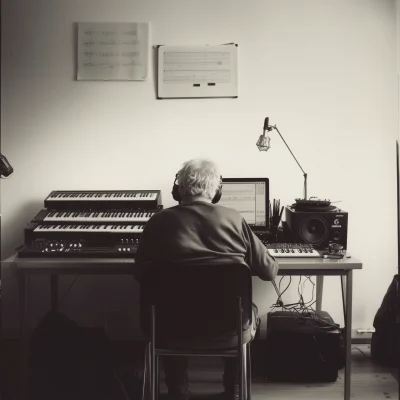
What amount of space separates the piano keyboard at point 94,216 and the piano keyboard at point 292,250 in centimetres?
71

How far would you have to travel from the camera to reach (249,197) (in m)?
3.22

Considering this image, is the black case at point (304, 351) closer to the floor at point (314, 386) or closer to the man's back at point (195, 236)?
the floor at point (314, 386)

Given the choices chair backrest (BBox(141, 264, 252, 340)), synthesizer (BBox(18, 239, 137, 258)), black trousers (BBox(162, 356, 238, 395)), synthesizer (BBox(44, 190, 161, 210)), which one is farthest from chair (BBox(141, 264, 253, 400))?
synthesizer (BBox(44, 190, 161, 210))

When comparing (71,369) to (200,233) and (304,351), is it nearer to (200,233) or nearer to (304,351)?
(200,233)

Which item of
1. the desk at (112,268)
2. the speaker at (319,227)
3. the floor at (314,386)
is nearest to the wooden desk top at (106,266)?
the desk at (112,268)

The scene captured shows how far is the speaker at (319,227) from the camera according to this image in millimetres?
2971

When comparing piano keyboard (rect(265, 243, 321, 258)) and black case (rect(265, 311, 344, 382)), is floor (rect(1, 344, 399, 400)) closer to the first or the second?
black case (rect(265, 311, 344, 382))

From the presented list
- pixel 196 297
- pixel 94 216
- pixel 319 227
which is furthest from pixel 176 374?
pixel 319 227

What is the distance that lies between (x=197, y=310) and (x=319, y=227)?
1.15 m

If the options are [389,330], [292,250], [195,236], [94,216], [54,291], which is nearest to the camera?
[195,236]

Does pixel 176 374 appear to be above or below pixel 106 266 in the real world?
below

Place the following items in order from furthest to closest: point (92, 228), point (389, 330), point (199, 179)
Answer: point (389, 330) < point (92, 228) < point (199, 179)

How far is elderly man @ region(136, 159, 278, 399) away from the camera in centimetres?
216

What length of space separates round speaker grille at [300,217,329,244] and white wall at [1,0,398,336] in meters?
0.52
